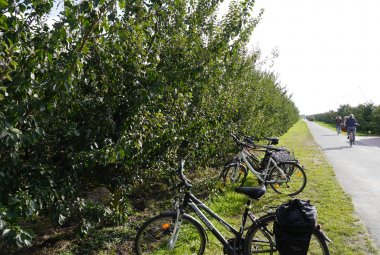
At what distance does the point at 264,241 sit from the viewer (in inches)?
147

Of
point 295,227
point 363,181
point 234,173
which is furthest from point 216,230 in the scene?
point 363,181

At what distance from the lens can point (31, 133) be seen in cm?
250

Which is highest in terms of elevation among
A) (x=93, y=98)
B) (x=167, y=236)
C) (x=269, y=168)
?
(x=93, y=98)

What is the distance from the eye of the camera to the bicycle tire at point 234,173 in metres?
7.63

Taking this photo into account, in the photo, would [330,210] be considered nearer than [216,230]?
No

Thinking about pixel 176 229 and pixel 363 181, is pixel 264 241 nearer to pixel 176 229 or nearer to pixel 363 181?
pixel 176 229

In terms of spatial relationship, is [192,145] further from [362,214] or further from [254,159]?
[362,214]

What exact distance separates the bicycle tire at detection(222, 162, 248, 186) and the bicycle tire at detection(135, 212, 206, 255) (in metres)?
3.50

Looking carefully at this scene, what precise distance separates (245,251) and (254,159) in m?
3.92

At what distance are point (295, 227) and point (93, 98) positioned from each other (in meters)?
2.69

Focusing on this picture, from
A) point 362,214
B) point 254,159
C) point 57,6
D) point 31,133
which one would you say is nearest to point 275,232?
point 31,133

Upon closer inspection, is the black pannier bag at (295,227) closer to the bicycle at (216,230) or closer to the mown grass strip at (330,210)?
the bicycle at (216,230)

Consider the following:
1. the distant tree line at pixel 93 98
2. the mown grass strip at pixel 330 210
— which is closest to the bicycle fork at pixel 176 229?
the mown grass strip at pixel 330 210

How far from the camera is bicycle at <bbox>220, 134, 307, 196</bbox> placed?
7.08m
